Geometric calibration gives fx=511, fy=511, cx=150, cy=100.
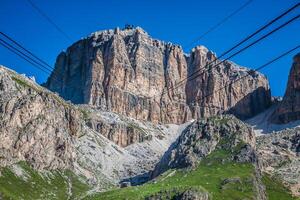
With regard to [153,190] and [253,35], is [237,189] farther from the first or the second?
[253,35]

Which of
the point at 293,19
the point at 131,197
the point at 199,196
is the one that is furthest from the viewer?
the point at 131,197

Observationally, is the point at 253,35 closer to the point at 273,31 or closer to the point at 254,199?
the point at 273,31

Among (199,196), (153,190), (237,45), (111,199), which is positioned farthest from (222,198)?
(237,45)

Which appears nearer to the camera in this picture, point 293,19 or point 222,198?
point 293,19

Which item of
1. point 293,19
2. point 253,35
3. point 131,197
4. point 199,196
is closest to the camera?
point 293,19

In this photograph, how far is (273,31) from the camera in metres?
23.6

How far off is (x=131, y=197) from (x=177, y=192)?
21457 mm

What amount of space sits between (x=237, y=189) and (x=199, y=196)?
29.6 m

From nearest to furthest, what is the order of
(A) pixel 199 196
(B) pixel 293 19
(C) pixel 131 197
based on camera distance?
(B) pixel 293 19, (A) pixel 199 196, (C) pixel 131 197

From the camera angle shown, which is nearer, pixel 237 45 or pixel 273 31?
pixel 273 31

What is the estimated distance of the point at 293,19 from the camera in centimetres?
2278

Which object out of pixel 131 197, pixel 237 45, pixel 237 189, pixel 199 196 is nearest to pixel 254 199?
pixel 237 189

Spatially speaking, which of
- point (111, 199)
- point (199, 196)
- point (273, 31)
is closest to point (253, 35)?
point (273, 31)

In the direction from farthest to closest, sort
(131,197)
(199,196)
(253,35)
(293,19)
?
(131,197) → (199,196) → (253,35) → (293,19)
